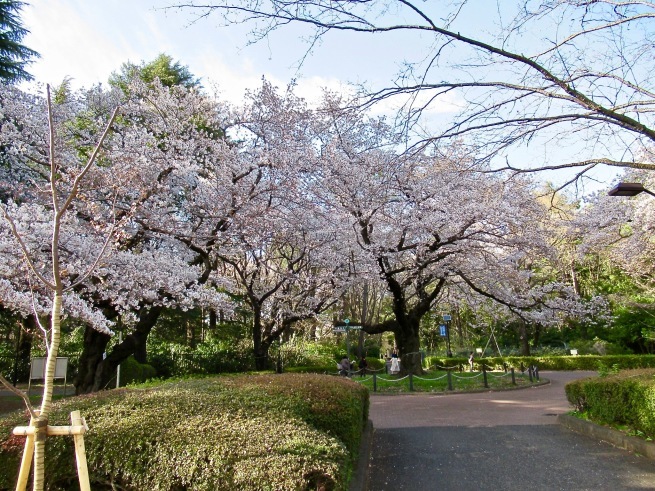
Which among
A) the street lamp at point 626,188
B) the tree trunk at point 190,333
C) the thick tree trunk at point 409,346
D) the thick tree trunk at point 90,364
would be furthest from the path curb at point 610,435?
the tree trunk at point 190,333

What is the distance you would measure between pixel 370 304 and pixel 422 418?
21.9 m

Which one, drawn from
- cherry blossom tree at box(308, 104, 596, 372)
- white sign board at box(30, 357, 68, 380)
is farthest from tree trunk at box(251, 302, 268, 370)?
white sign board at box(30, 357, 68, 380)

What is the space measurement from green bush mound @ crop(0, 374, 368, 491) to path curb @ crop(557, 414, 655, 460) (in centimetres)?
429

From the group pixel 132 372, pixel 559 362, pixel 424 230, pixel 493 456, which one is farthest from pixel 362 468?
pixel 559 362

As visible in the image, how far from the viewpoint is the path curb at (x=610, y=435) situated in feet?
19.0

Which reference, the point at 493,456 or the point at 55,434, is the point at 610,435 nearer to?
the point at 493,456

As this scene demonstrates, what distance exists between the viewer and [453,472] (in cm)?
548

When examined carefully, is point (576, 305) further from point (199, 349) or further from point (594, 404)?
point (199, 349)

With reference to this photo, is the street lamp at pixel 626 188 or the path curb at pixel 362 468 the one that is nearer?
the path curb at pixel 362 468

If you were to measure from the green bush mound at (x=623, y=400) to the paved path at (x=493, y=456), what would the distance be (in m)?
0.49

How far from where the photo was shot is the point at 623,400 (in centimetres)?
673

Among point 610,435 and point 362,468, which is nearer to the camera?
point 362,468

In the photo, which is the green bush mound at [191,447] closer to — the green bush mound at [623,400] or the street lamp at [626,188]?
the green bush mound at [623,400]

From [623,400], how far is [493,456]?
2.23 m
